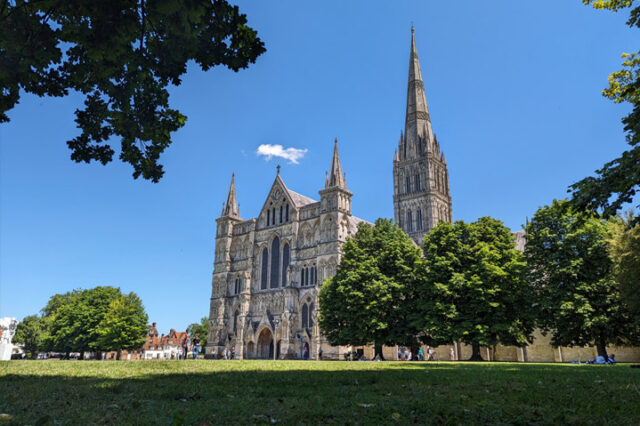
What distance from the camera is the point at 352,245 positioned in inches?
1774

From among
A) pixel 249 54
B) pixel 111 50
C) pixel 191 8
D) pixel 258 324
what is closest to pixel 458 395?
pixel 249 54

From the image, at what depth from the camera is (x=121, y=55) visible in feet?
27.4

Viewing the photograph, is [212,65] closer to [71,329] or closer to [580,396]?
[580,396]

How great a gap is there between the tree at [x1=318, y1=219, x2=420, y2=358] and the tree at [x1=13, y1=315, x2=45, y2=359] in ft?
246

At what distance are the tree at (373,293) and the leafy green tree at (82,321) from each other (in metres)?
41.9

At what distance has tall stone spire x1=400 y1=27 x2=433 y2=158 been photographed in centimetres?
8838

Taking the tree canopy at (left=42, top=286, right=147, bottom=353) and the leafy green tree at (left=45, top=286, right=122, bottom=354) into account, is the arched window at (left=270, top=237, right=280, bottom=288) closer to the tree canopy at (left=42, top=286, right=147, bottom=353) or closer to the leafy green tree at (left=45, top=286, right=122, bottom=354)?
the tree canopy at (left=42, top=286, right=147, bottom=353)

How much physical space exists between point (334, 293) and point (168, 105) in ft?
115

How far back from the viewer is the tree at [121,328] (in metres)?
64.1

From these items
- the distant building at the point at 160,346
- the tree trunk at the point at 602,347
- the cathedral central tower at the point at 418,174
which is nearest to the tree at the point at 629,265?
the tree trunk at the point at 602,347

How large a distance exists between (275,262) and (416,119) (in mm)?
44136

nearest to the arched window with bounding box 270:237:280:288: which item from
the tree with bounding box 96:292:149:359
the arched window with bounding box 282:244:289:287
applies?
the arched window with bounding box 282:244:289:287

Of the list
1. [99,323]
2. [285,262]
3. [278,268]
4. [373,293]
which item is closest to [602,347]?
[373,293]

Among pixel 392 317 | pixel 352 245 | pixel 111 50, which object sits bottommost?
pixel 392 317
